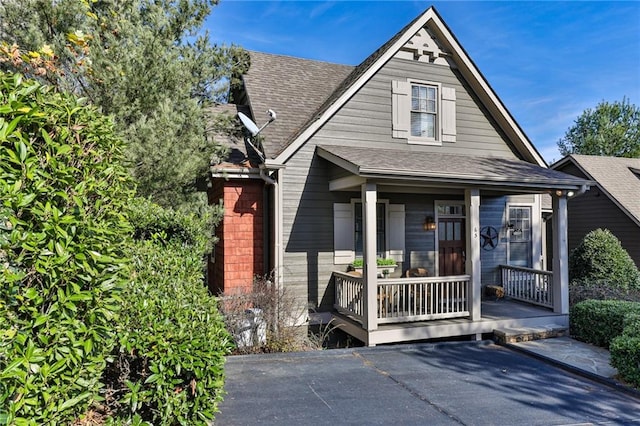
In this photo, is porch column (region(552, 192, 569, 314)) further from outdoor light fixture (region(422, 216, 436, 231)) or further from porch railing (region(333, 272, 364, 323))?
porch railing (region(333, 272, 364, 323))

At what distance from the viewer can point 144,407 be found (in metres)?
3.14

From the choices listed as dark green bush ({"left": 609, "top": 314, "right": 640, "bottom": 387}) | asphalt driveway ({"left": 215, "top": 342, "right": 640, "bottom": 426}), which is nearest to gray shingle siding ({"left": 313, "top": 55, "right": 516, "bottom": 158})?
asphalt driveway ({"left": 215, "top": 342, "right": 640, "bottom": 426})

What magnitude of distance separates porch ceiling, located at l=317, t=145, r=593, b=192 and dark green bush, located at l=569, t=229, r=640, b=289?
12.9 feet

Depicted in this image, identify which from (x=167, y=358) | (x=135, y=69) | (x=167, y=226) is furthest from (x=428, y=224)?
(x=167, y=358)

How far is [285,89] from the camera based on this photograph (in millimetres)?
10609

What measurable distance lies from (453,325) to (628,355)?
273cm

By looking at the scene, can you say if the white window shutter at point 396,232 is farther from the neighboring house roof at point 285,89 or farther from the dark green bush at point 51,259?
the dark green bush at point 51,259

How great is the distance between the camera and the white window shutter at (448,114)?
958 cm

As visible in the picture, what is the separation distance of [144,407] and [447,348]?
560 cm

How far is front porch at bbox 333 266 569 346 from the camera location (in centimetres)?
723

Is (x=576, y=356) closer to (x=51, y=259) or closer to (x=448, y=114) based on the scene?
(x=448, y=114)

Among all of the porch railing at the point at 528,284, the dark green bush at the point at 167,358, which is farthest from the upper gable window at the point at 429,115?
the dark green bush at the point at 167,358

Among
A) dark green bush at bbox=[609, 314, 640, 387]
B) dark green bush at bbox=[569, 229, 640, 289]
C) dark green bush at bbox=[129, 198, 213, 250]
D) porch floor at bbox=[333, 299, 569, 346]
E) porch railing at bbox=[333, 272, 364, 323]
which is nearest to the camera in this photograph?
dark green bush at bbox=[609, 314, 640, 387]

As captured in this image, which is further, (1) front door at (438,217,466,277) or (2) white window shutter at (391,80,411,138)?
(1) front door at (438,217,466,277)
